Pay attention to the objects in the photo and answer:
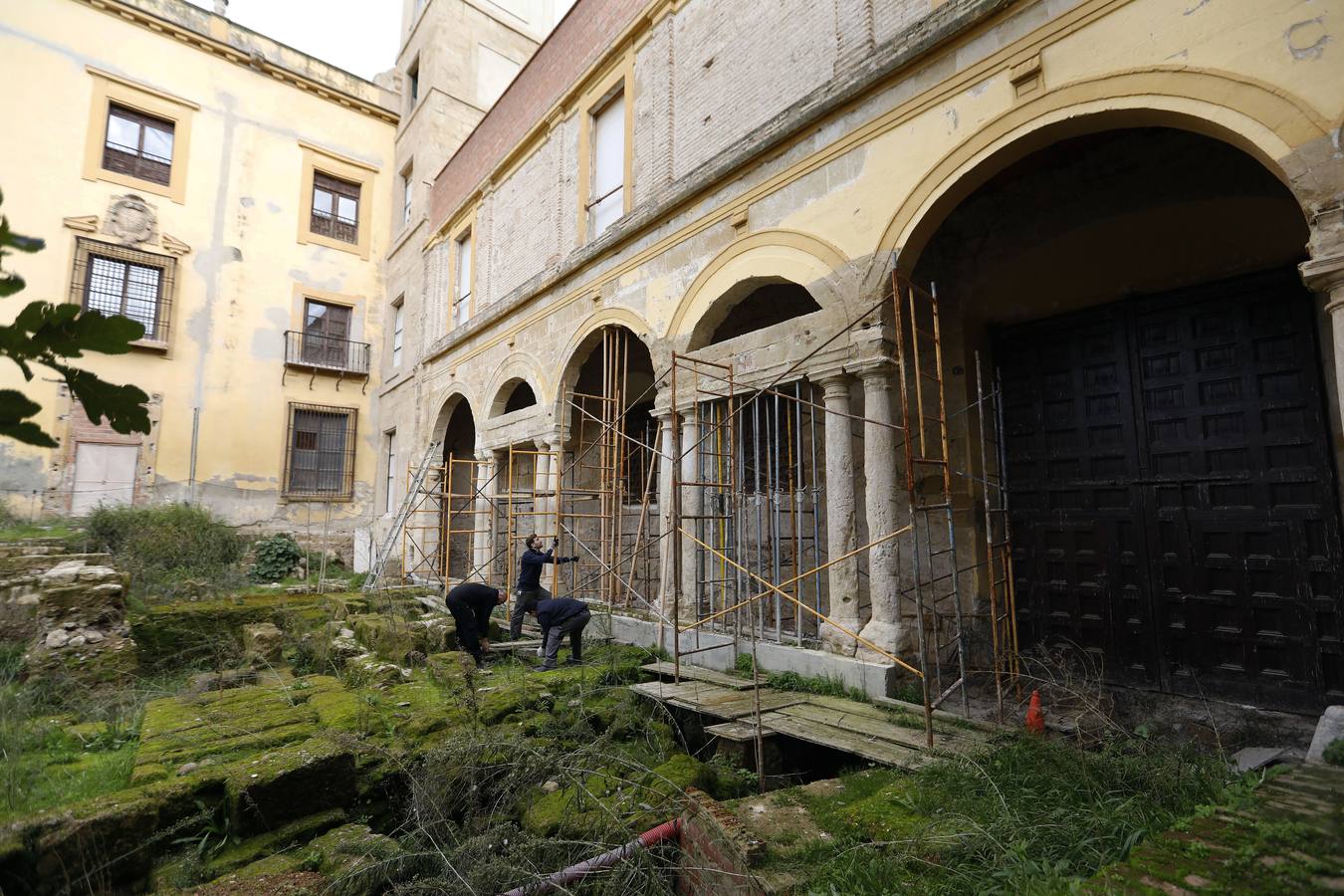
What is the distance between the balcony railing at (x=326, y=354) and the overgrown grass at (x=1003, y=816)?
703 inches

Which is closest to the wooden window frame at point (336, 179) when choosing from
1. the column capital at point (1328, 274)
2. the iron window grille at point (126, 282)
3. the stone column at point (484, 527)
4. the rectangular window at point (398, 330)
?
the rectangular window at point (398, 330)

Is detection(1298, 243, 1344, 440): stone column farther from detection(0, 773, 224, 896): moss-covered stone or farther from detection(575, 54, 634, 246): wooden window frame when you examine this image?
detection(575, 54, 634, 246): wooden window frame

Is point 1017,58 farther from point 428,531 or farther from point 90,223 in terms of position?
point 90,223

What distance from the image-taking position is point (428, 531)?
48.2ft

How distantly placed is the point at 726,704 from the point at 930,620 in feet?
7.74

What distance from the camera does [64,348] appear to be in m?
1.13

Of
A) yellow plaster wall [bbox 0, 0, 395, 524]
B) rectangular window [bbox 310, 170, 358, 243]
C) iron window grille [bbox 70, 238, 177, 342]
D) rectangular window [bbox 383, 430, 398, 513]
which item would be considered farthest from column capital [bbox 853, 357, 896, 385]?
rectangular window [bbox 310, 170, 358, 243]

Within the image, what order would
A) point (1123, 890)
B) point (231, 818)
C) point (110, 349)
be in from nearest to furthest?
point (110, 349)
point (1123, 890)
point (231, 818)

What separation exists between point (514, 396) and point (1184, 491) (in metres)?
11.1

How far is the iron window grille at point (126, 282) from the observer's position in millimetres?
15028

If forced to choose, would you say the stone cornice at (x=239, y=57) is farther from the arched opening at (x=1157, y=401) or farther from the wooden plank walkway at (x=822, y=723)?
the wooden plank walkway at (x=822, y=723)

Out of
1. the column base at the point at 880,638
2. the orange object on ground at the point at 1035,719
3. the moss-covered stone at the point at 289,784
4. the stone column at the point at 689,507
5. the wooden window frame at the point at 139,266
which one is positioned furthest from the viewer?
the wooden window frame at the point at 139,266

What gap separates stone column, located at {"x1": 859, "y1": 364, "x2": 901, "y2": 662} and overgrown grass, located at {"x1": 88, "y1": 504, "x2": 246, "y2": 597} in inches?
429

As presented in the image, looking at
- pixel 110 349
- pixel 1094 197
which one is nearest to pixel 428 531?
pixel 1094 197
